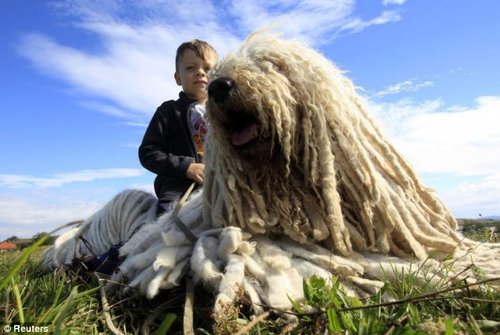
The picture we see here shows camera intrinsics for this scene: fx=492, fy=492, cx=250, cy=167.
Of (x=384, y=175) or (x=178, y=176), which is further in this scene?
(x=178, y=176)

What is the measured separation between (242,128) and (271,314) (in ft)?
3.11

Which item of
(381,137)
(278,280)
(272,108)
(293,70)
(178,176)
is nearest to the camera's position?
(278,280)

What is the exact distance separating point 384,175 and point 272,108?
75 cm

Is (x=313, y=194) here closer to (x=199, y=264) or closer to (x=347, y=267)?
(x=347, y=267)

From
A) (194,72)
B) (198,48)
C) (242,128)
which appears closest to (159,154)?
(194,72)

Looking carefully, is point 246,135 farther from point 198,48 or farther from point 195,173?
point 198,48

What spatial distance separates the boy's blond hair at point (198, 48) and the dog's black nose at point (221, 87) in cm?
197

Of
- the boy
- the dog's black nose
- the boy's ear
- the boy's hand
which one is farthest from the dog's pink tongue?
the boy's ear

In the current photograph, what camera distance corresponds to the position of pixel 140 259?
7.93ft

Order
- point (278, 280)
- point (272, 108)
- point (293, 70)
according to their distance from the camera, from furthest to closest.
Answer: point (293, 70), point (272, 108), point (278, 280)

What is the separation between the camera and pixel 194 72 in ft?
14.1

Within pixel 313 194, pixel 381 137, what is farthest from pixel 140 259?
pixel 381 137

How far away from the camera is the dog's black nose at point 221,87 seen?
235 centimetres

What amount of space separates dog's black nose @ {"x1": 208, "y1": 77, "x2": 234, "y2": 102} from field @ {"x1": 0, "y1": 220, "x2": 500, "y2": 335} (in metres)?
0.92
